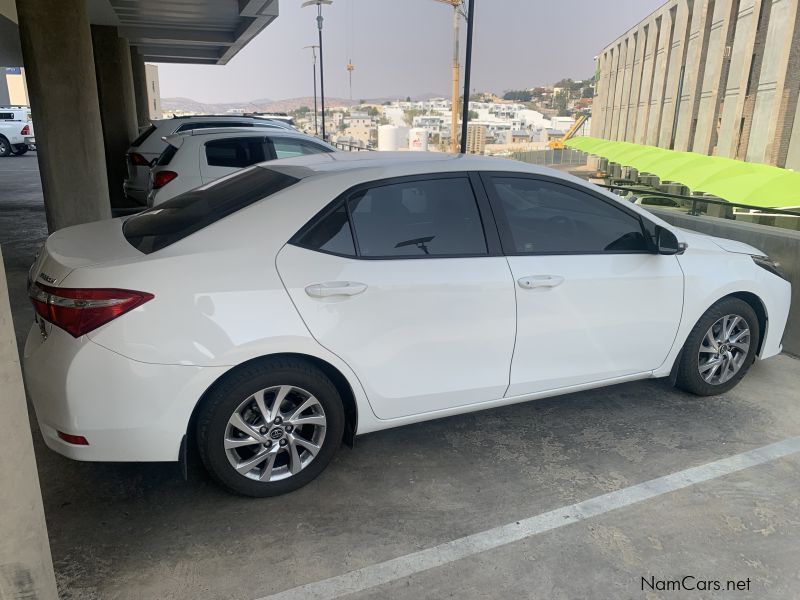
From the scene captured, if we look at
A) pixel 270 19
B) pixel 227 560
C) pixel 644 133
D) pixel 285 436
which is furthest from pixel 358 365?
pixel 644 133

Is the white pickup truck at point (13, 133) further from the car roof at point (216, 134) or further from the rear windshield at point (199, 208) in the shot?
the rear windshield at point (199, 208)

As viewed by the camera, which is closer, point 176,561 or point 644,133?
point 176,561

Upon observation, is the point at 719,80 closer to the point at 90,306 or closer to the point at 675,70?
the point at 675,70

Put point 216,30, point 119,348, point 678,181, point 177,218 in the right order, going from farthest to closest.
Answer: point 678,181 < point 216,30 < point 177,218 < point 119,348

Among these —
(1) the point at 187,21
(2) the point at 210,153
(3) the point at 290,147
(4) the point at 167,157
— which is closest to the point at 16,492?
(2) the point at 210,153

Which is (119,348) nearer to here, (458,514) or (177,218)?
(177,218)

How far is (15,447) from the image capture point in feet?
6.77

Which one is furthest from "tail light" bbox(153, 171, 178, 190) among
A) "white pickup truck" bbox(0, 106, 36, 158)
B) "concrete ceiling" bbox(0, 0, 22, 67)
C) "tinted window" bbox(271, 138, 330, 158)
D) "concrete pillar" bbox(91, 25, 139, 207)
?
"white pickup truck" bbox(0, 106, 36, 158)

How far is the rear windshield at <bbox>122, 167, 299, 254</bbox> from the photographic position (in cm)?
313

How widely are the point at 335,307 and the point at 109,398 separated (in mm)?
1072

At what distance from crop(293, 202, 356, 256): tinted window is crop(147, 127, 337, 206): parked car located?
579 centimetres

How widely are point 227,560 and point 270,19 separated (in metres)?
15.2

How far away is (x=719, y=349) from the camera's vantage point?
447cm

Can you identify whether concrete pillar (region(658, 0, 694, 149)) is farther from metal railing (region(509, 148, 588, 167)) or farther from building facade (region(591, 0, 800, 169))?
metal railing (region(509, 148, 588, 167))
